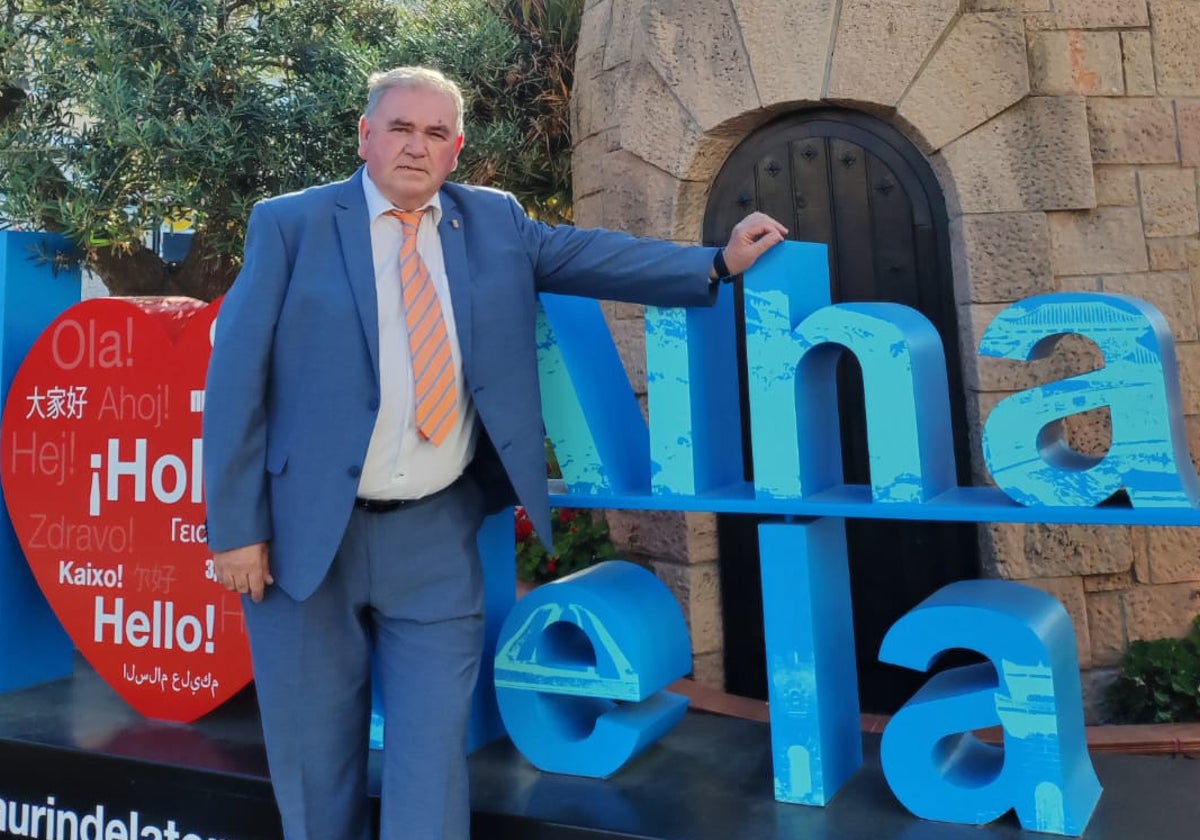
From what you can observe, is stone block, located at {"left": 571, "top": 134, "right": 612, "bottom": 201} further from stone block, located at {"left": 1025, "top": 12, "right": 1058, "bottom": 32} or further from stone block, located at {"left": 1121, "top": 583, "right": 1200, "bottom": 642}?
stone block, located at {"left": 1121, "top": 583, "right": 1200, "bottom": 642}

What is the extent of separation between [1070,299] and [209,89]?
→ 4.42 meters

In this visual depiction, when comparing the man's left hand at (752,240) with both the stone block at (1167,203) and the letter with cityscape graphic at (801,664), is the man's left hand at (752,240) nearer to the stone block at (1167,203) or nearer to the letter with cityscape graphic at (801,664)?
the letter with cityscape graphic at (801,664)

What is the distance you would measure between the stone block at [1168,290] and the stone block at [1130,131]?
1.40 feet

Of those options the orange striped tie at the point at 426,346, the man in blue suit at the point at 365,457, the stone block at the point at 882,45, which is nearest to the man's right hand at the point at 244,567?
the man in blue suit at the point at 365,457

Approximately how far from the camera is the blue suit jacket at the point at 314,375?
2.19 metres

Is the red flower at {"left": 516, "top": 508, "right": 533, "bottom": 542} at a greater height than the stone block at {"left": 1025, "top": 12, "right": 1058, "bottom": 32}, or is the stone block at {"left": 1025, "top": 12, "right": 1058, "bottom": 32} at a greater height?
the stone block at {"left": 1025, "top": 12, "right": 1058, "bottom": 32}

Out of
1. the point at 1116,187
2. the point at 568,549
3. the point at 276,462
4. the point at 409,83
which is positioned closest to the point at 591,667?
the point at 276,462

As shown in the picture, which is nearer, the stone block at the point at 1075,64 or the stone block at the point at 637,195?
the stone block at the point at 1075,64

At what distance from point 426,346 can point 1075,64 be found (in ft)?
9.23

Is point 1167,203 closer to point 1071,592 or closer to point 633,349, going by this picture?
point 1071,592

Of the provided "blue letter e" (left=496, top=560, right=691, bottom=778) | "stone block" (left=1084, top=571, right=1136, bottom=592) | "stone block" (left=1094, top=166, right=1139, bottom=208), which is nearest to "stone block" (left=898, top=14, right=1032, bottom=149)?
"stone block" (left=1094, top=166, right=1139, bottom=208)

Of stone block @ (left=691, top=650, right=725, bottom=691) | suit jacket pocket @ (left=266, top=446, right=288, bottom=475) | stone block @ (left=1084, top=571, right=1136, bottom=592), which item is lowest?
stone block @ (left=691, top=650, right=725, bottom=691)

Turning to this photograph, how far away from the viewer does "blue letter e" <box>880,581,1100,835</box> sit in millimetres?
2230

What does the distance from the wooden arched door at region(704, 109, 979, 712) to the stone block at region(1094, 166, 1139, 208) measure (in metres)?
→ 0.55
